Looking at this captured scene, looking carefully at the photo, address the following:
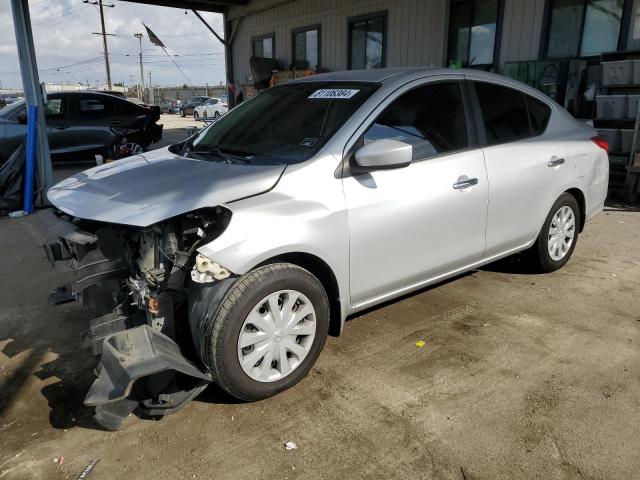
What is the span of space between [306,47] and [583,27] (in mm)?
7383

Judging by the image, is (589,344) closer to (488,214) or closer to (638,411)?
(638,411)

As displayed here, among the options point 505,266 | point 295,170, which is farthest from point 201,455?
point 505,266

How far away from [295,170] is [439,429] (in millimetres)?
1498

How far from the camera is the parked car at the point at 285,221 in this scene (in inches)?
97.3

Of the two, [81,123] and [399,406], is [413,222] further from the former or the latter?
[81,123]

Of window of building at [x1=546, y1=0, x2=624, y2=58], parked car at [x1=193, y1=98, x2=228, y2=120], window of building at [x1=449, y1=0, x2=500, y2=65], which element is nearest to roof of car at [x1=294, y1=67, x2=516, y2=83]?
window of building at [x1=546, y1=0, x2=624, y2=58]

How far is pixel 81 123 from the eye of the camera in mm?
10461

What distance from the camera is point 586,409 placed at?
265 cm

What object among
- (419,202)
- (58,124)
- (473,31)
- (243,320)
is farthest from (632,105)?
(58,124)

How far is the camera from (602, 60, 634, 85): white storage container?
23.2ft

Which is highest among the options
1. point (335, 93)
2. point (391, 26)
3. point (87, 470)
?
point (391, 26)

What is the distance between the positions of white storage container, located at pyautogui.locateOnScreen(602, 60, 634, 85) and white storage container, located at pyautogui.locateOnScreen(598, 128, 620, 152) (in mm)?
687

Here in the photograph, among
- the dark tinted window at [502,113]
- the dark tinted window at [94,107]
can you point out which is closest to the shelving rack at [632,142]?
the dark tinted window at [502,113]

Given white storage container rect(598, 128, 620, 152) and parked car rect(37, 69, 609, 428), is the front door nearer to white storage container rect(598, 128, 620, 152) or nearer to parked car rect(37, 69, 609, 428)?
parked car rect(37, 69, 609, 428)
